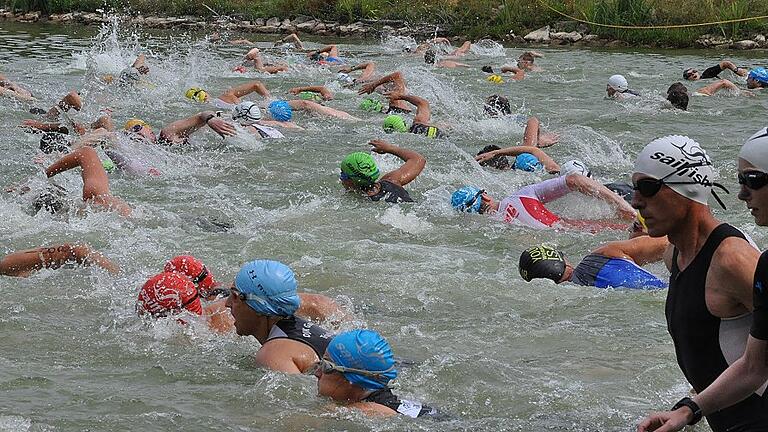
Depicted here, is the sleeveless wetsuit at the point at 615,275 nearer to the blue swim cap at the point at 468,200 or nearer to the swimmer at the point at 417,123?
the blue swim cap at the point at 468,200

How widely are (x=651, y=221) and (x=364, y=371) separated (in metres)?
1.90

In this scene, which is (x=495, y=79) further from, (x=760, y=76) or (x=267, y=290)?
(x=267, y=290)

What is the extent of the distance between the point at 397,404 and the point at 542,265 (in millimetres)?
2559

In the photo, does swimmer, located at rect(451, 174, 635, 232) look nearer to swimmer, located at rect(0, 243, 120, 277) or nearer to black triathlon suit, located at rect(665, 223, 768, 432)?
swimmer, located at rect(0, 243, 120, 277)

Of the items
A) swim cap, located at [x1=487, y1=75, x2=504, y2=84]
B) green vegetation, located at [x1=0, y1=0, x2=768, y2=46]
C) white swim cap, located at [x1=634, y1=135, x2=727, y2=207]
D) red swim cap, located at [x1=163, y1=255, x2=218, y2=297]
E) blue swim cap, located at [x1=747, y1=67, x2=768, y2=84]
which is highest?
white swim cap, located at [x1=634, y1=135, x2=727, y2=207]

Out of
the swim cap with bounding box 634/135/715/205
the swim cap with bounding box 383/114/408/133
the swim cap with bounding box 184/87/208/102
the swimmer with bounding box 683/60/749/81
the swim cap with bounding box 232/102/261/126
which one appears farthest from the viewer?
the swimmer with bounding box 683/60/749/81

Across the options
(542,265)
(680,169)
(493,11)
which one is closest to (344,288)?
(542,265)

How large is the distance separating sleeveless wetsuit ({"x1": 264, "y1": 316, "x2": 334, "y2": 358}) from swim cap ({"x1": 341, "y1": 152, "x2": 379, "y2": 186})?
435 centimetres

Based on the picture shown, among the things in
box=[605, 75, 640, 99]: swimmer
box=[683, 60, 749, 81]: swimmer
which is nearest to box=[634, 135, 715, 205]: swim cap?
box=[605, 75, 640, 99]: swimmer

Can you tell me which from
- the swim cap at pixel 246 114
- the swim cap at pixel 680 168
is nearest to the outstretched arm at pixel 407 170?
the swim cap at pixel 246 114

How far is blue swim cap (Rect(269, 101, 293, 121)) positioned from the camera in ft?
49.1

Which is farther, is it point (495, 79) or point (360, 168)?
point (495, 79)

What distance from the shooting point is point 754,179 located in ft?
9.87

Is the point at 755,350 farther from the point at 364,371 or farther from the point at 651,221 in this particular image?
the point at 364,371
